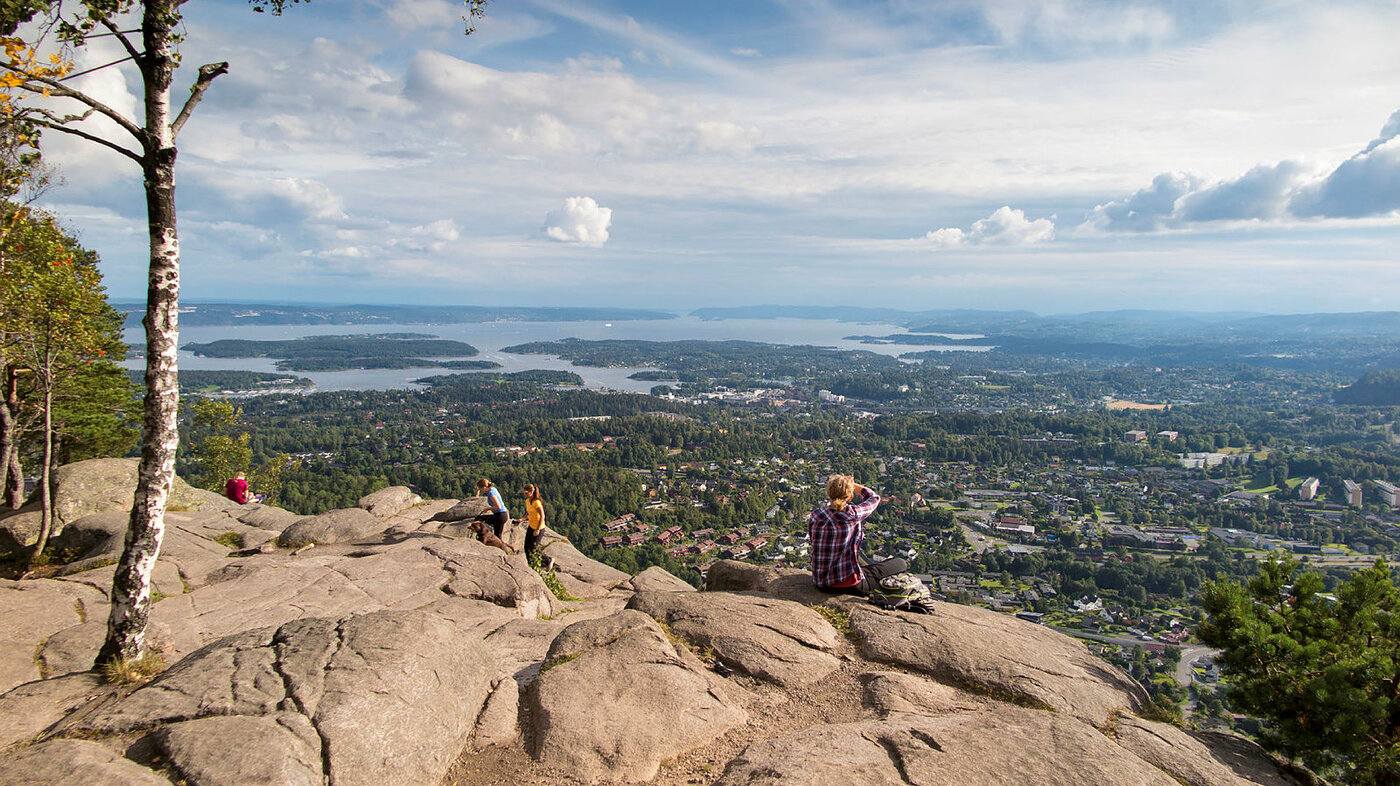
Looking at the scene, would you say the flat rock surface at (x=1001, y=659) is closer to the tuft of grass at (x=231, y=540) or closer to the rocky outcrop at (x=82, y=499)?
the tuft of grass at (x=231, y=540)

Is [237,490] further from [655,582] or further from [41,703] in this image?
[41,703]

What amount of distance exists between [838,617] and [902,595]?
37.8 inches

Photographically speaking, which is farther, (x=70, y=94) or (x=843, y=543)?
(x=843, y=543)

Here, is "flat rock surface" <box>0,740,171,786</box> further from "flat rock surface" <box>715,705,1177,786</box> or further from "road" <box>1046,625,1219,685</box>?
"road" <box>1046,625,1219,685</box>

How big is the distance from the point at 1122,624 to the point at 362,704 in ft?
107

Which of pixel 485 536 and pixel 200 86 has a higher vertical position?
pixel 200 86

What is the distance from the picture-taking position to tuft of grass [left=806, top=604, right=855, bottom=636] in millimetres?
8430

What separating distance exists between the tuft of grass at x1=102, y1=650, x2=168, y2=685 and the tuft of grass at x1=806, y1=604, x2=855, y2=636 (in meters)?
7.68

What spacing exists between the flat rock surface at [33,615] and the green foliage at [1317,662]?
13345 millimetres

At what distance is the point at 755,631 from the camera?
812 cm

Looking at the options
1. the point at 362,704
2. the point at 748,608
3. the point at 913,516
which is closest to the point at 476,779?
the point at 362,704

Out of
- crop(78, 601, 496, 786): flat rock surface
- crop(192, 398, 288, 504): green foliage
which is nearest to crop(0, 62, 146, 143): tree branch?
crop(78, 601, 496, 786): flat rock surface

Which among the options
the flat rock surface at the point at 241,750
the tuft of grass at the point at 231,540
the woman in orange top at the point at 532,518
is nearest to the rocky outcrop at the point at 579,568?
the woman in orange top at the point at 532,518

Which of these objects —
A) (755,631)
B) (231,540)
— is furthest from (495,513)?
(755,631)
